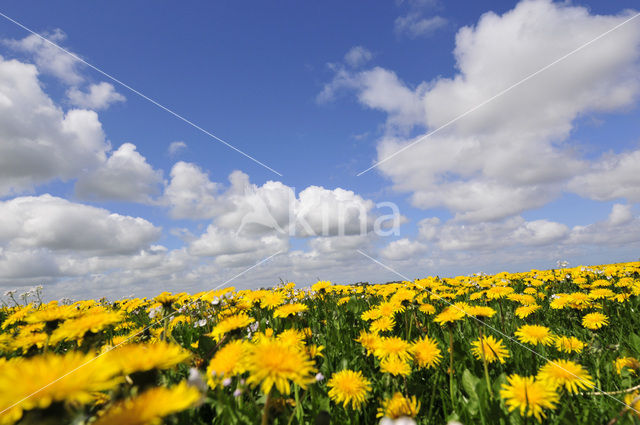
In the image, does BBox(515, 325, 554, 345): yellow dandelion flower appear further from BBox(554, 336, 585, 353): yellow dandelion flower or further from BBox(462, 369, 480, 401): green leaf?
BBox(462, 369, 480, 401): green leaf

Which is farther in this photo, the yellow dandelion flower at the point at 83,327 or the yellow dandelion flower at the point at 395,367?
the yellow dandelion flower at the point at 395,367

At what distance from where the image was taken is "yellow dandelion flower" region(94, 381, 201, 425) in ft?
3.05

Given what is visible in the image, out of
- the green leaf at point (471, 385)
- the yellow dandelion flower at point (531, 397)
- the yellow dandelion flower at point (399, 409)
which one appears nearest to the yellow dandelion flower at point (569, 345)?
the green leaf at point (471, 385)

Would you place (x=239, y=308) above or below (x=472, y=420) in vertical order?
above

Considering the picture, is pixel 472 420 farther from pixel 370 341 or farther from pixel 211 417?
pixel 211 417

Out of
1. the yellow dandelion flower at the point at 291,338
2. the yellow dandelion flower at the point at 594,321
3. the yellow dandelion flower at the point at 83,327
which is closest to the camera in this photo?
the yellow dandelion flower at the point at 83,327

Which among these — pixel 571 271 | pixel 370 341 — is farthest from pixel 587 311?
pixel 370 341

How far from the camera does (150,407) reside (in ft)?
3.22

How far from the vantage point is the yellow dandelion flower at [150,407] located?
36.5 inches

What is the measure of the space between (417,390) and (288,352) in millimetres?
1440

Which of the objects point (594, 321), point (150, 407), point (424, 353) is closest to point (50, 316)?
point (150, 407)

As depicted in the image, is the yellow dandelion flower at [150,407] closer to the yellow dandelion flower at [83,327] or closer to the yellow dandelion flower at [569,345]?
the yellow dandelion flower at [83,327]

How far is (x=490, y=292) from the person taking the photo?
5.55 m

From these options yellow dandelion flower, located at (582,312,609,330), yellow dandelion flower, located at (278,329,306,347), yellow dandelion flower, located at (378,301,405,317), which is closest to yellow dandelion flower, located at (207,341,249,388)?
yellow dandelion flower, located at (278,329,306,347)
